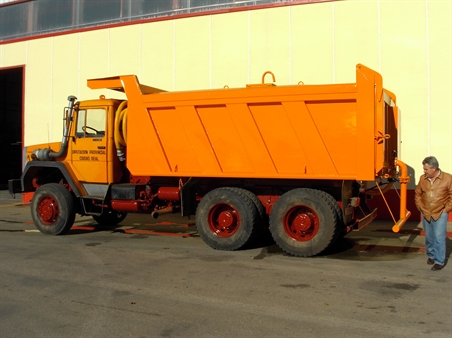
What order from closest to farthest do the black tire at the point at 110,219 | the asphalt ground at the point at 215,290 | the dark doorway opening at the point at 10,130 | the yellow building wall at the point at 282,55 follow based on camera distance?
the asphalt ground at the point at 215,290, the black tire at the point at 110,219, the yellow building wall at the point at 282,55, the dark doorway opening at the point at 10,130

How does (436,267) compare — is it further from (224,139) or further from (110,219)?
(110,219)

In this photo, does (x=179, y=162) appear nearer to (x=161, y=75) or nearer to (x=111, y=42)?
(x=161, y=75)

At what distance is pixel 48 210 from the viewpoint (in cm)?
997

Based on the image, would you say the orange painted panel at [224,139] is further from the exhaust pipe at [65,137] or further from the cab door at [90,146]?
the exhaust pipe at [65,137]

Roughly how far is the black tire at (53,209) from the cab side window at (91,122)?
4.22 feet

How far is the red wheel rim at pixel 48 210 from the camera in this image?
9953mm

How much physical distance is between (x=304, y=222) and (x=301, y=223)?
55 mm

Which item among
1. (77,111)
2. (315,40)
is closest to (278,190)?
(77,111)

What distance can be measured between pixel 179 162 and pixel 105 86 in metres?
2.33

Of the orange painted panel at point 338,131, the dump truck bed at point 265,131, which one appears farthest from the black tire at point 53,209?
the orange painted panel at point 338,131

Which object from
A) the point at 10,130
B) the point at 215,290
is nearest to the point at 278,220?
the point at 215,290

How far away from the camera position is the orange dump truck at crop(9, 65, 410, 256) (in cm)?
772

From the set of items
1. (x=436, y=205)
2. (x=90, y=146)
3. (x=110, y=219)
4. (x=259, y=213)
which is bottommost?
(x=110, y=219)

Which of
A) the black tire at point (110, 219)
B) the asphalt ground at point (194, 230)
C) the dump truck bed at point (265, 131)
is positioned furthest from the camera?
the black tire at point (110, 219)
